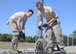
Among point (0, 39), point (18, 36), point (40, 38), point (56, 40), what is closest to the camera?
point (56, 40)

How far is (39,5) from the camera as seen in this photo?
880 centimetres

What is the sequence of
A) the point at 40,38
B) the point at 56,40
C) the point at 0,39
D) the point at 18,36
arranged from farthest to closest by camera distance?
the point at 0,39 → the point at 18,36 → the point at 40,38 → the point at 56,40

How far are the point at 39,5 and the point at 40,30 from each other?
94 cm

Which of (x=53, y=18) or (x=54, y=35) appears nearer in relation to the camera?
(x=54, y=35)

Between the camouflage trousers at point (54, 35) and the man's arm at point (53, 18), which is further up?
the man's arm at point (53, 18)

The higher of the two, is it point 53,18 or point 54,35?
point 53,18

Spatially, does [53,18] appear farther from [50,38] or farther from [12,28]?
[12,28]

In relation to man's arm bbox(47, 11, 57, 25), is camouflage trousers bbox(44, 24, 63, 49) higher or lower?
lower

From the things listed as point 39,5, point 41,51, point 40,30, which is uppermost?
point 39,5

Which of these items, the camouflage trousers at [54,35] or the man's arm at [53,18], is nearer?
the camouflage trousers at [54,35]

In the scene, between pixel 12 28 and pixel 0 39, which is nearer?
pixel 12 28

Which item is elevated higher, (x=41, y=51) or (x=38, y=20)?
(x=38, y=20)

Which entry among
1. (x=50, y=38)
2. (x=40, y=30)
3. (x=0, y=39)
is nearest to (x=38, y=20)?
(x=40, y=30)

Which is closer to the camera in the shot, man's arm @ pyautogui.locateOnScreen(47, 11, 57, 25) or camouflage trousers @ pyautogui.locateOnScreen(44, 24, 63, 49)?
camouflage trousers @ pyautogui.locateOnScreen(44, 24, 63, 49)
